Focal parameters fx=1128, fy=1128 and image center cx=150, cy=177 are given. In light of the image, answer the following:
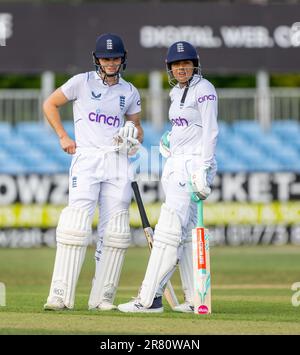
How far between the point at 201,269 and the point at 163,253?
330 millimetres

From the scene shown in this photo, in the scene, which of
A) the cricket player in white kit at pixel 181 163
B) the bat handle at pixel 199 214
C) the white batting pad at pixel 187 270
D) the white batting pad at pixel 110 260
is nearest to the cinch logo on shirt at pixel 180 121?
the cricket player in white kit at pixel 181 163

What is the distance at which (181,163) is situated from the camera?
29.2 ft

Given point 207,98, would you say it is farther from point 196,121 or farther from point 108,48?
point 108,48

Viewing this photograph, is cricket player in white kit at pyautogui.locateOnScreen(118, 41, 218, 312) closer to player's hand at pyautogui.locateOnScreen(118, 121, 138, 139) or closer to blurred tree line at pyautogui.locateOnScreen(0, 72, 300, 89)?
player's hand at pyautogui.locateOnScreen(118, 121, 138, 139)

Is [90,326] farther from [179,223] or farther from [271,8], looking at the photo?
[271,8]

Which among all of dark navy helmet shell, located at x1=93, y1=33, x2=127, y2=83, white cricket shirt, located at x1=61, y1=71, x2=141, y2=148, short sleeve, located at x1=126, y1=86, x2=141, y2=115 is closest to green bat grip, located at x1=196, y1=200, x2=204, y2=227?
white cricket shirt, located at x1=61, y1=71, x2=141, y2=148

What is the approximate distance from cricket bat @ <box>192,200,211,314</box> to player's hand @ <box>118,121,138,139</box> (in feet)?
2.93

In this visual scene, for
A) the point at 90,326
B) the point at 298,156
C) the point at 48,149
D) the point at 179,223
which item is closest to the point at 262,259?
the point at 298,156

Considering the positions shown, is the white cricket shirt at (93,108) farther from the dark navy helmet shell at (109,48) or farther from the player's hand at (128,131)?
the dark navy helmet shell at (109,48)

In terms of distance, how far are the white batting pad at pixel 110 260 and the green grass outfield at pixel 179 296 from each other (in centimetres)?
19

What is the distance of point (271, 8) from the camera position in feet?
68.8

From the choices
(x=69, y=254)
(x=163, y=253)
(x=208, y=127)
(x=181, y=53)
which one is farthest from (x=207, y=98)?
(x=69, y=254)

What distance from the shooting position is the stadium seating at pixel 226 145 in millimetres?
21375

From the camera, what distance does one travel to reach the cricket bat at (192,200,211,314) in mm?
8656
